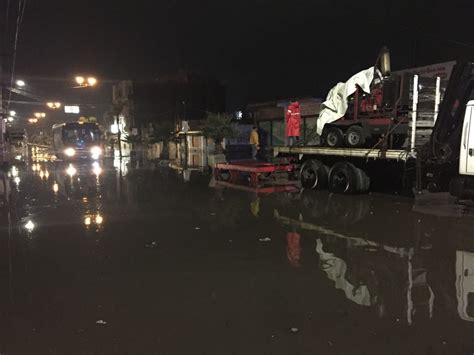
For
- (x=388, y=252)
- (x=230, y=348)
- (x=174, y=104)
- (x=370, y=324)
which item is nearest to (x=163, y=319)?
(x=230, y=348)

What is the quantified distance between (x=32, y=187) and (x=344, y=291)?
1502 centimetres

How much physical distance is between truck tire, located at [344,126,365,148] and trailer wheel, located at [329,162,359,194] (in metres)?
0.66

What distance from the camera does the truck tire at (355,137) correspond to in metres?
13.6

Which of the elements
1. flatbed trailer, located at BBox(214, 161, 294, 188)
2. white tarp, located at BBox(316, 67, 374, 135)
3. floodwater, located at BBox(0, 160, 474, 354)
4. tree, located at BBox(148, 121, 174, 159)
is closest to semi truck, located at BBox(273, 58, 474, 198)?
white tarp, located at BBox(316, 67, 374, 135)

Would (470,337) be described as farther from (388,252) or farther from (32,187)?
(32,187)

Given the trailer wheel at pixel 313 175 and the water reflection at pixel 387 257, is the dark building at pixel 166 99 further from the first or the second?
the water reflection at pixel 387 257

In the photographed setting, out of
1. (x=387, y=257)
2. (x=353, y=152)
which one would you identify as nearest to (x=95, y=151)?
(x=353, y=152)

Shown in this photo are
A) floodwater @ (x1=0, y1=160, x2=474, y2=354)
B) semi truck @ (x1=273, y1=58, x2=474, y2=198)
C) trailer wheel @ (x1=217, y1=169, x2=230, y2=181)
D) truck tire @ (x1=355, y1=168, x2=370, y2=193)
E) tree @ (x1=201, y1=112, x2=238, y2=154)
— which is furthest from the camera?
tree @ (x1=201, y1=112, x2=238, y2=154)

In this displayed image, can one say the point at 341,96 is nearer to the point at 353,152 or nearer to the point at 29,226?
the point at 353,152

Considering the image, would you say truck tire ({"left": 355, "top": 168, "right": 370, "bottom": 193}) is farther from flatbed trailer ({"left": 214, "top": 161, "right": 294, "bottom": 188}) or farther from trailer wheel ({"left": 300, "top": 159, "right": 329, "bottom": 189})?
flatbed trailer ({"left": 214, "top": 161, "right": 294, "bottom": 188})

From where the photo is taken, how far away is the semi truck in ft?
33.4

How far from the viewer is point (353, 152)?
43.3ft

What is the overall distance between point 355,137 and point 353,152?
2.60 ft

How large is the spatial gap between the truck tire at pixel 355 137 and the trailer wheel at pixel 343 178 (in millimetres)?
658
